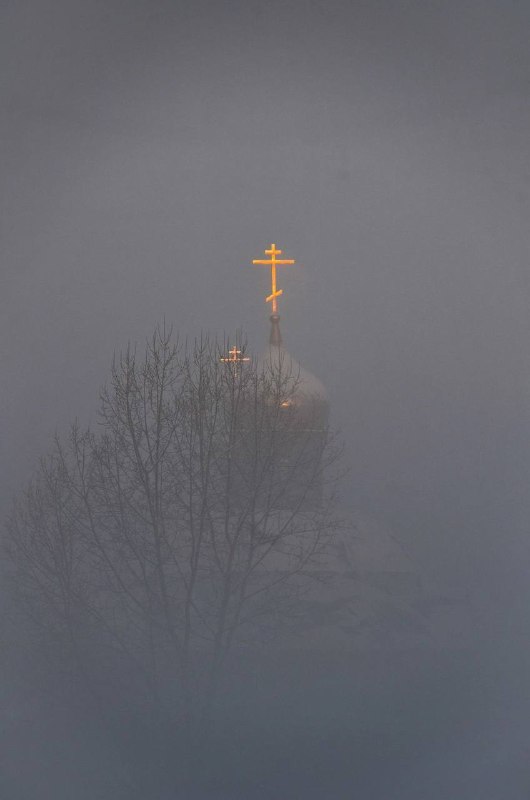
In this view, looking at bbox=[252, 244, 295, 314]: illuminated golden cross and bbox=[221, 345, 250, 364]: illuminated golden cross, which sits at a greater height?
bbox=[252, 244, 295, 314]: illuminated golden cross

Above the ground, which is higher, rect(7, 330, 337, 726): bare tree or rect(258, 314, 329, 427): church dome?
rect(258, 314, 329, 427): church dome

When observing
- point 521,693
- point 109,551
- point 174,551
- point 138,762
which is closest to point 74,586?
point 109,551

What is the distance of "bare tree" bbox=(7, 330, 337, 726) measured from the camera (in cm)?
319

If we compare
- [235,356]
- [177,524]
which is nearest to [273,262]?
[235,356]

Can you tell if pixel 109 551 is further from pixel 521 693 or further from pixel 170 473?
pixel 521 693

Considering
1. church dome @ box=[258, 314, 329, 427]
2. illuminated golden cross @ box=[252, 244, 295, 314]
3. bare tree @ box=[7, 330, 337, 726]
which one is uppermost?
illuminated golden cross @ box=[252, 244, 295, 314]

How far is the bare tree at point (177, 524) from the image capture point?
3186 mm

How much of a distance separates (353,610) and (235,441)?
0.80 m

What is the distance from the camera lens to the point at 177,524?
131 inches

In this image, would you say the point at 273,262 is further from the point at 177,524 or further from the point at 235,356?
the point at 177,524

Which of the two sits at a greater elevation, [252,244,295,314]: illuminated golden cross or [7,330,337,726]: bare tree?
[252,244,295,314]: illuminated golden cross

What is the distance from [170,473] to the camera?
3.35m

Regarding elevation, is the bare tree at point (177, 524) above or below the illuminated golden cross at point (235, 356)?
below

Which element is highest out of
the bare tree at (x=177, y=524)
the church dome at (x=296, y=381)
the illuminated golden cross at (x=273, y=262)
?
the illuminated golden cross at (x=273, y=262)
